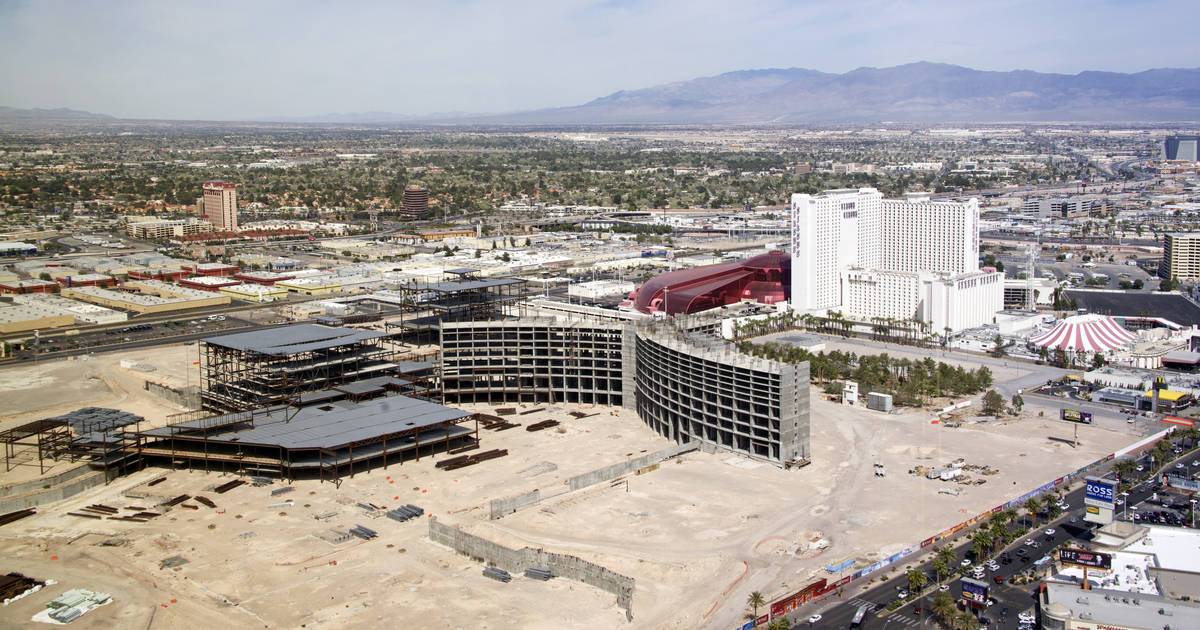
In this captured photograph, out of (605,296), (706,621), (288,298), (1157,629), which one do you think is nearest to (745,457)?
(706,621)

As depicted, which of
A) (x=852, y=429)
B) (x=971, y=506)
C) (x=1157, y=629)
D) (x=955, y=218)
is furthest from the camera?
(x=955, y=218)

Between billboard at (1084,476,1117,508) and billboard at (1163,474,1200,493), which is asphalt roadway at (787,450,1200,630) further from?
billboard at (1163,474,1200,493)

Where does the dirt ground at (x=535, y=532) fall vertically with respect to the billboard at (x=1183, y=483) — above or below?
below

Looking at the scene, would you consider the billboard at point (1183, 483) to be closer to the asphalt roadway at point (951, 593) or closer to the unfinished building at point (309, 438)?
the asphalt roadway at point (951, 593)

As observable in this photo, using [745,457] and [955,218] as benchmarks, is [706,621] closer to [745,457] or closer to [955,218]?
[745,457]

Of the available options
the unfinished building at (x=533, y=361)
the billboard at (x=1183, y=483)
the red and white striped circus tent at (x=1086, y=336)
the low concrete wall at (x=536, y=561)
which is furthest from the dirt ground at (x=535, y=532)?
the red and white striped circus tent at (x=1086, y=336)
